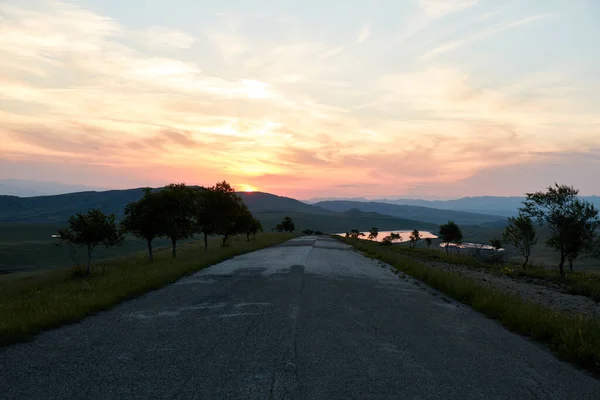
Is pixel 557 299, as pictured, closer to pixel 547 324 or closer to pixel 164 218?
pixel 547 324

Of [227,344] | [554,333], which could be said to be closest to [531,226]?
[554,333]

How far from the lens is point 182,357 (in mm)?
7250

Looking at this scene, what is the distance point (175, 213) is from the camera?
4612cm

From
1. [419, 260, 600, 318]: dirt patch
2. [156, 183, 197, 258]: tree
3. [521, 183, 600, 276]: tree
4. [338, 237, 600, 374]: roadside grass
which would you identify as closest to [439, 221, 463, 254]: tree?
[521, 183, 600, 276]: tree

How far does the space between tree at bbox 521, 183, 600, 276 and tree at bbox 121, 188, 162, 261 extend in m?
39.8

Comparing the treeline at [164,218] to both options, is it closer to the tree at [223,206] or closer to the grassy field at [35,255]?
the tree at [223,206]

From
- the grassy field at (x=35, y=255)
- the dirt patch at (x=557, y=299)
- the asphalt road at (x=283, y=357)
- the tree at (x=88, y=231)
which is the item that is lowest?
the grassy field at (x=35, y=255)

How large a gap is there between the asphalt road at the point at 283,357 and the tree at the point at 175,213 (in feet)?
112

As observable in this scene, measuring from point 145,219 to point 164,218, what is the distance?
222cm

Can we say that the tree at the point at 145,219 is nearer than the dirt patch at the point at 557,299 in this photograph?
No

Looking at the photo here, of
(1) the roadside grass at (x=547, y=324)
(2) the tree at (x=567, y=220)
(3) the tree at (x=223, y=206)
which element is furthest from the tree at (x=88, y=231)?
(2) the tree at (x=567, y=220)

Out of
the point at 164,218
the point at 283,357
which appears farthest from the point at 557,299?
the point at 164,218

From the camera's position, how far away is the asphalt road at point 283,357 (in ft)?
19.5

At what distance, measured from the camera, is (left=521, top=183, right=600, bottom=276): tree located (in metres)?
33.8
